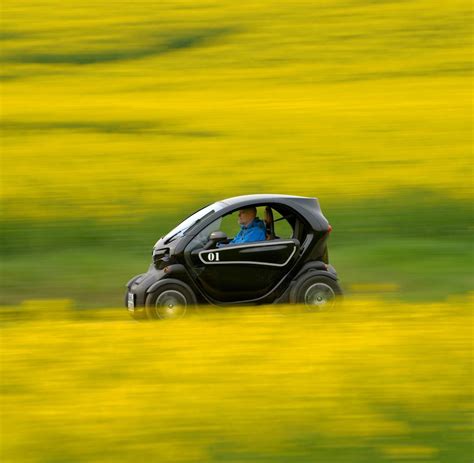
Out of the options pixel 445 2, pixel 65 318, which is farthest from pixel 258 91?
pixel 65 318

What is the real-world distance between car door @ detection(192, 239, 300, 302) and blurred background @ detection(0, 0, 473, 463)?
1.24 metres

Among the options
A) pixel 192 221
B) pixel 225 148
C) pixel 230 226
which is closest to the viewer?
pixel 192 221

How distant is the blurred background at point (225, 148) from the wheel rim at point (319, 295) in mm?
946

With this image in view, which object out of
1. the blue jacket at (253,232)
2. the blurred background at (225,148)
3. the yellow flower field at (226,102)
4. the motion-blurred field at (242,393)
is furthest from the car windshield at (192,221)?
the yellow flower field at (226,102)

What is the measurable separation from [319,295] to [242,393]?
3.93m

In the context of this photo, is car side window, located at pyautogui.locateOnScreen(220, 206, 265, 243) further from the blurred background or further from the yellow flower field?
the yellow flower field

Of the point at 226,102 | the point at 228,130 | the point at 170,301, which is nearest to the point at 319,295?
the point at 170,301

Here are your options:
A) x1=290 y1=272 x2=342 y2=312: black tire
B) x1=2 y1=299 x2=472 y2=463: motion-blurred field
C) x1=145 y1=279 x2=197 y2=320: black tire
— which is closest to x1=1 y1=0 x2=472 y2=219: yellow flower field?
x1=145 y1=279 x2=197 y2=320: black tire

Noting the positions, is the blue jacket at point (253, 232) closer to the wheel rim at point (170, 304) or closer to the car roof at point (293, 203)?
the car roof at point (293, 203)

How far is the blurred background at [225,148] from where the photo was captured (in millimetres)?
7512

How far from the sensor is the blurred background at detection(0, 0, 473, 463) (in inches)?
296

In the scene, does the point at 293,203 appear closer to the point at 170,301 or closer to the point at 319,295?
the point at 319,295

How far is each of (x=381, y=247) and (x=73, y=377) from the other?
25.9ft

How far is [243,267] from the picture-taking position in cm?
970
